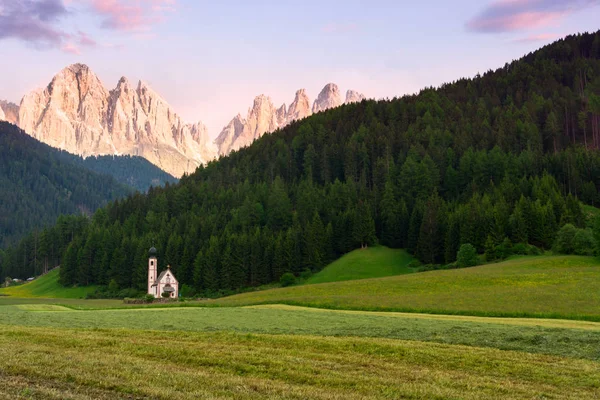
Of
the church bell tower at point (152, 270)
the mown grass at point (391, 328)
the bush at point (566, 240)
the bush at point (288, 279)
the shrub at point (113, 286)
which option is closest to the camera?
the mown grass at point (391, 328)

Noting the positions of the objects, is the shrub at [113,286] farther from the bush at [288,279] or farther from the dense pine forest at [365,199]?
the bush at [288,279]

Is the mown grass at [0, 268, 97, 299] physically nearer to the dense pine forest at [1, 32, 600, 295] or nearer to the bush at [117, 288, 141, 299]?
the dense pine forest at [1, 32, 600, 295]

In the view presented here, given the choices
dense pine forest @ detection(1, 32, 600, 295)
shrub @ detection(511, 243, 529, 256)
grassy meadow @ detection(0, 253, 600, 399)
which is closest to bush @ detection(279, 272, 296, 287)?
dense pine forest @ detection(1, 32, 600, 295)

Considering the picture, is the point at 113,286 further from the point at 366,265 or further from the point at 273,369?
the point at 273,369

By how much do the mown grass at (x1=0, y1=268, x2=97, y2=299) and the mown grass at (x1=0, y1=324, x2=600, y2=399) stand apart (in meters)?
109

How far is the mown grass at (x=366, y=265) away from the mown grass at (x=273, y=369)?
7877 centimetres

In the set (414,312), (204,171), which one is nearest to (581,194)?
(414,312)

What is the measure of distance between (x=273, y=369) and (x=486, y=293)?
45.3m

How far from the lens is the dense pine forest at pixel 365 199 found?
372 ft

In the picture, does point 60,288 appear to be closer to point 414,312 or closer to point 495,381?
point 414,312

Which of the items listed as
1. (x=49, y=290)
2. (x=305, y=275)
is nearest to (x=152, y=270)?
(x=305, y=275)

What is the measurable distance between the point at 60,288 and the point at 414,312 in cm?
11205

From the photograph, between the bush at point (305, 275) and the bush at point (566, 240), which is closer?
the bush at point (566, 240)

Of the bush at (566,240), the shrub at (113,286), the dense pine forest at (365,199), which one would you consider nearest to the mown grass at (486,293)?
the bush at (566,240)
